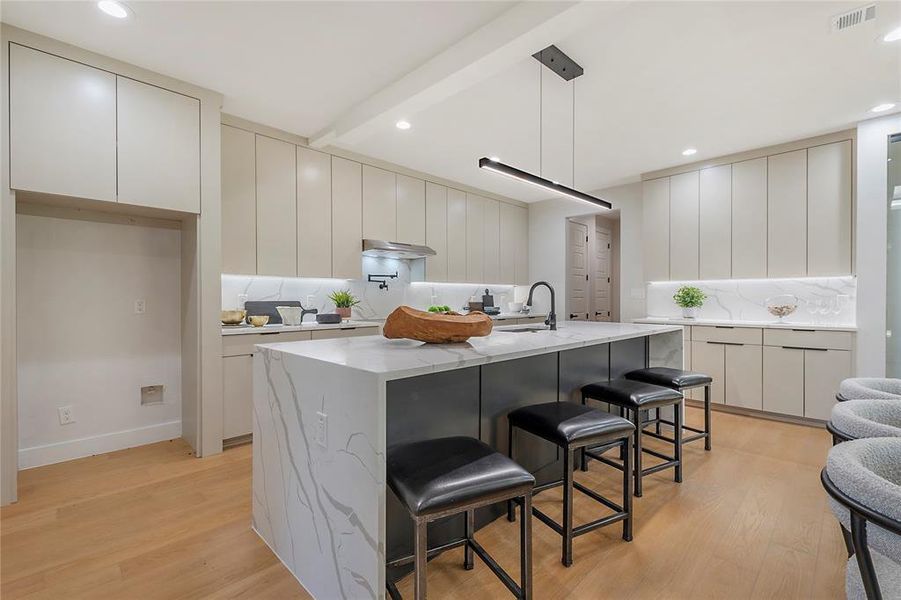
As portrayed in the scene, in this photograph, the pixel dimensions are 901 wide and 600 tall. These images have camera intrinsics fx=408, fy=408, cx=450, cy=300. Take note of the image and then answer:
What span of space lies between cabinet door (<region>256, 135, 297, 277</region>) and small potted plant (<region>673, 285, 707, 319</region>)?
14.0ft

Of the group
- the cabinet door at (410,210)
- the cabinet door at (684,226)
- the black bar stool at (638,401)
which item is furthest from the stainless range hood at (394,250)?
the cabinet door at (684,226)

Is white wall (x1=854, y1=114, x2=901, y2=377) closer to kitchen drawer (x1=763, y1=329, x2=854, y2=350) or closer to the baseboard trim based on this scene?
kitchen drawer (x1=763, y1=329, x2=854, y2=350)

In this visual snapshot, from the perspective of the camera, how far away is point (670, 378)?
282cm

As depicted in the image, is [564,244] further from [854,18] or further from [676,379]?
[854,18]

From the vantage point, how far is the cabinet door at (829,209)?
3766mm

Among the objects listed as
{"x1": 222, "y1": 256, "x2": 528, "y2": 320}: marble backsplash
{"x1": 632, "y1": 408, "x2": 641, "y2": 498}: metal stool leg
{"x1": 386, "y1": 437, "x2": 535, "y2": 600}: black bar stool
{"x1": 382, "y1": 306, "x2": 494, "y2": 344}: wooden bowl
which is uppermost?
{"x1": 222, "y1": 256, "x2": 528, "y2": 320}: marble backsplash

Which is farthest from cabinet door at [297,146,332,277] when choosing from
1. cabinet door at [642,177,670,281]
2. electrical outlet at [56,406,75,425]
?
cabinet door at [642,177,670,281]

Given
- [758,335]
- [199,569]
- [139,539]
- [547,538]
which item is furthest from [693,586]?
[758,335]

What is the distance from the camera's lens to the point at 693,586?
1645 millimetres

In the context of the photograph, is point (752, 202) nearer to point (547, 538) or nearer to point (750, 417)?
point (750, 417)

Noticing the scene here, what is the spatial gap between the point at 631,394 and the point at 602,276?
5.30m

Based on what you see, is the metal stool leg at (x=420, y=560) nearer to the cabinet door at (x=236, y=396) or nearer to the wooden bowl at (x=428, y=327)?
the wooden bowl at (x=428, y=327)

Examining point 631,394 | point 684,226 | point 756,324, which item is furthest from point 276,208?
point 756,324

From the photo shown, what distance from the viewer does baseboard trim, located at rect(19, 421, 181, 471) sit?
2.78 metres
